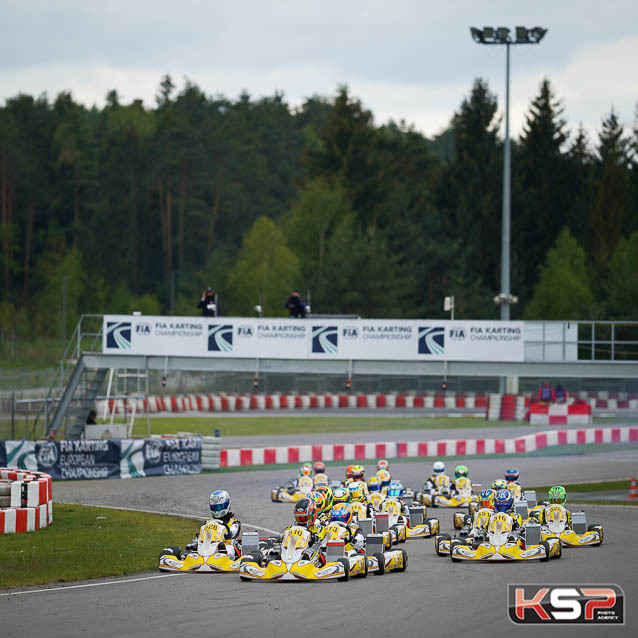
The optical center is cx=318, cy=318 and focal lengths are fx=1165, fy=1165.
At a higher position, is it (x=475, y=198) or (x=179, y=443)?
(x=475, y=198)

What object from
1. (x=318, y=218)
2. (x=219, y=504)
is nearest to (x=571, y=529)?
(x=219, y=504)

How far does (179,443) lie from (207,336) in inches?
165

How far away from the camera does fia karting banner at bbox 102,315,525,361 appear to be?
3753cm

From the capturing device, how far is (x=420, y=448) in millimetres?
40406

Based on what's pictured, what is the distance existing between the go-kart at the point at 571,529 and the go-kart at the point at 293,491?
8.18 m

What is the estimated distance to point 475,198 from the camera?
90.4 metres

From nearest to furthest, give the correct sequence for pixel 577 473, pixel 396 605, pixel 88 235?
pixel 396 605
pixel 577 473
pixel 88 235

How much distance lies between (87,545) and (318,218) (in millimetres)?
71134

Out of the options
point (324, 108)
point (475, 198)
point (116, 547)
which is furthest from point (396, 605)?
point (324, 108)

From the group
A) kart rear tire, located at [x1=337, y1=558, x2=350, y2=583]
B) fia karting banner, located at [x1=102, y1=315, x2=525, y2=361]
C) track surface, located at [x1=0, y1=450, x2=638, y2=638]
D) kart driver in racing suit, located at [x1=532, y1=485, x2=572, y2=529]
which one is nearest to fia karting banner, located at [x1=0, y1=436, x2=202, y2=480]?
fia karting banner, located at [x1=102, y1=315, x2=525, y2=361]

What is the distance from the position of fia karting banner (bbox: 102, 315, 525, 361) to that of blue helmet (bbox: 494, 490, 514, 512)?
1834 centimetres

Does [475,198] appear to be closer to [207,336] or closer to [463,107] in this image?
[463,107]

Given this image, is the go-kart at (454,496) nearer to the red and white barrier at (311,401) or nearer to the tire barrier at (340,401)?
the tire barrier at (340,401)

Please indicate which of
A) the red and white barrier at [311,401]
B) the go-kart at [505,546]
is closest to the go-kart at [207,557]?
the go-kart at [505,546]
